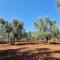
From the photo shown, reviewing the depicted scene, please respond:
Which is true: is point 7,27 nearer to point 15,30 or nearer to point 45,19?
point 15,30

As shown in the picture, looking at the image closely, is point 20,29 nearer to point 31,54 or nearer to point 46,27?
point 46,27

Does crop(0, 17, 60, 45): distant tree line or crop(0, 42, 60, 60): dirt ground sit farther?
crop(0, 17, 60, 45): distant tree line

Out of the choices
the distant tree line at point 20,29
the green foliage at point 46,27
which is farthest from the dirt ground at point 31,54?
the green foliage at point 46,27

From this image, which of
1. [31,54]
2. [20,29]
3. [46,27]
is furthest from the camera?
[46,27]

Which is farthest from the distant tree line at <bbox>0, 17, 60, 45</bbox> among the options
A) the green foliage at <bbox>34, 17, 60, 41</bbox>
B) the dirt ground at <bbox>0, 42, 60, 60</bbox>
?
the dirt ground at <bbox>0, 42, 60, 60</bbox>

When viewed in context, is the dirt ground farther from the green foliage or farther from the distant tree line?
the green foliage

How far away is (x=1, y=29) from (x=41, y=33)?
48.3 feet

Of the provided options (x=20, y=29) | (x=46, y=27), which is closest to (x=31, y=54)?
(x=20, y=29)

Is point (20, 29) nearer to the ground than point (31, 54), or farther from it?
Answer: farther from it

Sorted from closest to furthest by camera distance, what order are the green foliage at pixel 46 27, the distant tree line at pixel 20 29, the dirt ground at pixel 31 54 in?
1. the dirt ground at pixel 31 54
2. the distant tree line at pixel 20 29
3. the green foliage at pixel 46 27

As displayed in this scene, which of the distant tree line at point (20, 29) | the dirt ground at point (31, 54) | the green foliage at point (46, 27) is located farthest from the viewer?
the green foliage at point (46, 27)

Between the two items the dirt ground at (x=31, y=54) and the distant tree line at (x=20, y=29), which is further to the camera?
the distant tree line at (x=20, y=29)

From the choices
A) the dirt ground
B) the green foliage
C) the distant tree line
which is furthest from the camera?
the green foliage

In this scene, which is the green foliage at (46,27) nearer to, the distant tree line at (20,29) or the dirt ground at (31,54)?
the distant tree line at (20,29)
